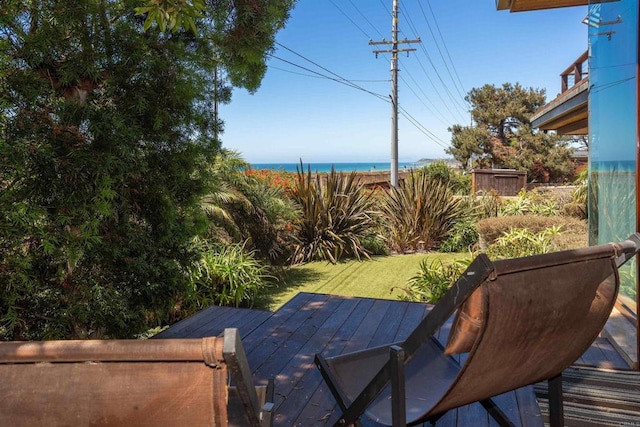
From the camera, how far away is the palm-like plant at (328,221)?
24.3 feet

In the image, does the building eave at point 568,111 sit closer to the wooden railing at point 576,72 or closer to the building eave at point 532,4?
the wooden railing at point 576,72

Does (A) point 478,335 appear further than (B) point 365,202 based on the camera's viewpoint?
No

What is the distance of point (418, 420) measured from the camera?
54.7 inches

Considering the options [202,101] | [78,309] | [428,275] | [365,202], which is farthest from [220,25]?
[365,202]

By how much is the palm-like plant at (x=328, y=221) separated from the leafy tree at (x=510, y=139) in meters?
22.4

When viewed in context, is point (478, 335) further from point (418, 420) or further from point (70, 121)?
point (70, 121)

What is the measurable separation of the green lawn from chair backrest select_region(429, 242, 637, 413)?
3.51 meters

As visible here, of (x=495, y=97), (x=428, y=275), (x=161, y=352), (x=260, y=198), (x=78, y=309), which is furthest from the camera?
(x=495, y=97)

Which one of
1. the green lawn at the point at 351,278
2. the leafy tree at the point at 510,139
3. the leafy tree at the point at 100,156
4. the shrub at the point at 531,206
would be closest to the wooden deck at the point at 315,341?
the leafy tree at the point at 100,156

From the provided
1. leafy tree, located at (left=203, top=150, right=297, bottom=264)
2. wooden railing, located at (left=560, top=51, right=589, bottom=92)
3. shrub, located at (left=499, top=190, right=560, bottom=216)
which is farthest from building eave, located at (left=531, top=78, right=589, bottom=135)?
leafy tree, located at (left=203, top=150, right=297, bottom=264)

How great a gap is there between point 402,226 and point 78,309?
6699 millimetres

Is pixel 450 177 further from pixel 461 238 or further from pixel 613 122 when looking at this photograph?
pixel 613 122

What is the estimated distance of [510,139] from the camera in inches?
1111

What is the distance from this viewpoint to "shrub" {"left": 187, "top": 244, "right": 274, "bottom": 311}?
4.64 metres
